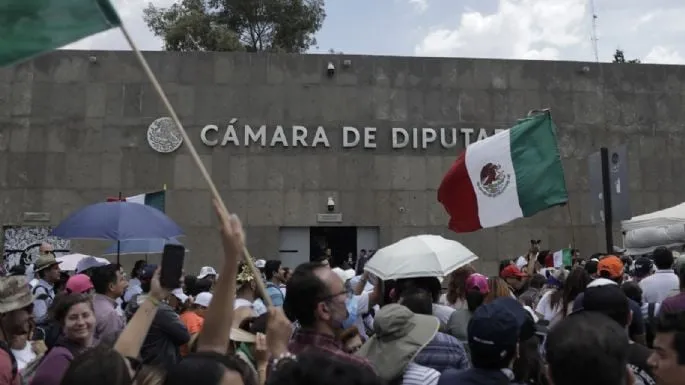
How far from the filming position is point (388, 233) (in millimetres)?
18297

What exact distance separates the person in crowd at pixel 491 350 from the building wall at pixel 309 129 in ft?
48.8

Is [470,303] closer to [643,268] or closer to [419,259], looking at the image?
[419,259]

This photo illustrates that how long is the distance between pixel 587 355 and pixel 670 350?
0.52 meters

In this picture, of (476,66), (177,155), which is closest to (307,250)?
(177,155)

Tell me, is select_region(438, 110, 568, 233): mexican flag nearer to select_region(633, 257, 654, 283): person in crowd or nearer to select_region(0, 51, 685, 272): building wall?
select_region(633, 257, 654, 283): person in crowd

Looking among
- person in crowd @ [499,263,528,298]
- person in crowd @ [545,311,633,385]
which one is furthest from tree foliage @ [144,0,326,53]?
person in crowd @ [545,311,633,385]

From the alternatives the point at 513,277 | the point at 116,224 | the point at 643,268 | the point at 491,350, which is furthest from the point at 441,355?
the point at 513,277

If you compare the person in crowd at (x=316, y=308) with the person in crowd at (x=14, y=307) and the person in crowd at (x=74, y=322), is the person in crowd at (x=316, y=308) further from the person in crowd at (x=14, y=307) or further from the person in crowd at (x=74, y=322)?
the person in crowd at (x=14, y=307)

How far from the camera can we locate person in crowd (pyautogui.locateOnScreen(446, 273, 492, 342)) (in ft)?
17.6

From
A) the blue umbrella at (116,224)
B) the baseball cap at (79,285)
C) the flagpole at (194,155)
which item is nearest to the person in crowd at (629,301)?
the flagpole at (194,155)

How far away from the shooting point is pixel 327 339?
3.14m

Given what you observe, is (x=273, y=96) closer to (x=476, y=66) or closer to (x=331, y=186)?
(x=331, y=186)

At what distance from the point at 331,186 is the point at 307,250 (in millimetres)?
1821

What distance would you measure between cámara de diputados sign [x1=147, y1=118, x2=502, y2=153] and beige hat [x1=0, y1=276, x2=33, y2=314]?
45.0 feet
